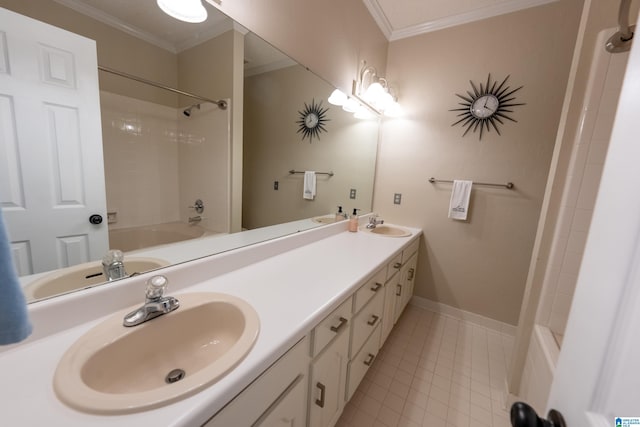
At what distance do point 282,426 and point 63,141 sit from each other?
1.02 m

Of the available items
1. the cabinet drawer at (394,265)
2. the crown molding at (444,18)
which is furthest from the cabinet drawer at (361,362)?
the crown molding at (444,18)

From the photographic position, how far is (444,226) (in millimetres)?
2154

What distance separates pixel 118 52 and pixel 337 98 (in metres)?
1.36

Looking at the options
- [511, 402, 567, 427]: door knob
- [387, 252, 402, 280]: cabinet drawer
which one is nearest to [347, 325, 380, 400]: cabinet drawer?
[387, 252, 402, 280]: cabinet drawer

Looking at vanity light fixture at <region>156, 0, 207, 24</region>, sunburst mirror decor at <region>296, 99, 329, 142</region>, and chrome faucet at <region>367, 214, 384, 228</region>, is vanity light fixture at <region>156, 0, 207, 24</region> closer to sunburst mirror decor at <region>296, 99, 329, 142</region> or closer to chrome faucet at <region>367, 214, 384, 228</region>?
sunburst mirror decor at <region>296, 99, 329, 142</region>

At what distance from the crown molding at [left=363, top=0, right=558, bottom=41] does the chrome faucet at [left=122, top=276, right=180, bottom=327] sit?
2.26 meters

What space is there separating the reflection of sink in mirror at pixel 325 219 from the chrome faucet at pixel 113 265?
114 centimetres

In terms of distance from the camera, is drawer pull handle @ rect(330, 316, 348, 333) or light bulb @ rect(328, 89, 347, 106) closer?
drawer pull handle @ rect(330, 316, 348, 333)

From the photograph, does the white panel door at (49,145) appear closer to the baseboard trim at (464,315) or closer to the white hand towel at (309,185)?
the white hand towel at (309,185)

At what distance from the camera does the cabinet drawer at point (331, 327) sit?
81 centimetres

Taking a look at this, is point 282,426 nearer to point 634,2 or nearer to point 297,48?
point 297,48

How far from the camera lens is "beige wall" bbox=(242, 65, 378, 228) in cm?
128

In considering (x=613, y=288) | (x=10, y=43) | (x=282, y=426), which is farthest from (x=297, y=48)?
(x=282, y=426)

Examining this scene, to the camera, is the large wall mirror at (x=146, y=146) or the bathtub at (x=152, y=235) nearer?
the large wall mirror at (x=146, y=146)
